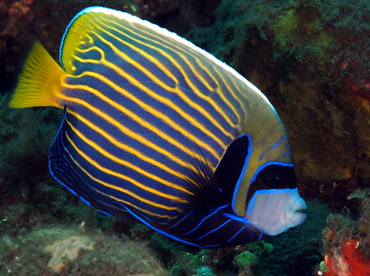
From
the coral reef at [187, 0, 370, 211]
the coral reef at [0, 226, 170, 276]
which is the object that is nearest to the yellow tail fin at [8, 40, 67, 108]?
the coral reef at [0, 226, 170, 276]

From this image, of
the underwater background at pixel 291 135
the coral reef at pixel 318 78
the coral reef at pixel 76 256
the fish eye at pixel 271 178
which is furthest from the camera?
the coral reef at pixel 318 78

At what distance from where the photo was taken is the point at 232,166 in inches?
73.7

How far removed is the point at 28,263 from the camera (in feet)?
4.51

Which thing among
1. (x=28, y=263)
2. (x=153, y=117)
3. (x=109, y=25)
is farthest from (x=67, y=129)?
(x=28, y=263)

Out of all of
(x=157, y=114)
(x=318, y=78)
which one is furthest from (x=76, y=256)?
(x=318, y=78)

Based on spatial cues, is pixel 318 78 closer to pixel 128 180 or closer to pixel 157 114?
pixel 157 114

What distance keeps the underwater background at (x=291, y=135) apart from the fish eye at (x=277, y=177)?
21.6 inches

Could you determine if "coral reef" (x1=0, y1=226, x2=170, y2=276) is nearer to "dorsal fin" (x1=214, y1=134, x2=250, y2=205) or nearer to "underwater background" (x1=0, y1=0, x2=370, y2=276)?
"dorsal fin" (x1=214, y1=134, x2=250, y2=205)

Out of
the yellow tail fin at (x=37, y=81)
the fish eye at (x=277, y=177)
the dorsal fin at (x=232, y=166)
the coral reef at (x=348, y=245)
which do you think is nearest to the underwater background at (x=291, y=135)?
the coral reef at (x=348, y=245)

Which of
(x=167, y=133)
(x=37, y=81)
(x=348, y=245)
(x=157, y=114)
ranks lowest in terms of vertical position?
(x=348, y=245)

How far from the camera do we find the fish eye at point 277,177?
1852 millimetres

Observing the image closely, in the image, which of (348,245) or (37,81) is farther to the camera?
(348,245)

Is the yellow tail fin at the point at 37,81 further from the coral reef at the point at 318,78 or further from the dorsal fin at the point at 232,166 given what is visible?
the coral reef at the point at 318,78

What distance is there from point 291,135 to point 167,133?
2.72 meters
